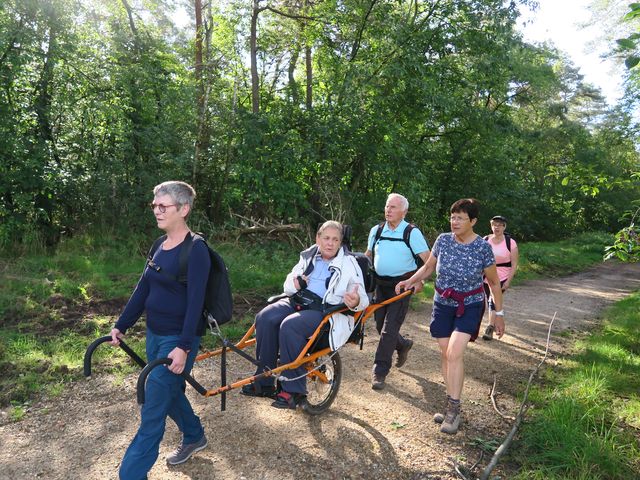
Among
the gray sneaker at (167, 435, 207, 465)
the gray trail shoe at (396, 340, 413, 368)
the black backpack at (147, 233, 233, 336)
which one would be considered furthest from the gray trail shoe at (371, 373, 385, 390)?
the black backpack at (147, 233, 233, 336)

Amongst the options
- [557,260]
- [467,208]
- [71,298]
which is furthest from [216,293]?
[557,260]

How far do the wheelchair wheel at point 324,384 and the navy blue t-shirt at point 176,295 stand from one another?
148 centimetres

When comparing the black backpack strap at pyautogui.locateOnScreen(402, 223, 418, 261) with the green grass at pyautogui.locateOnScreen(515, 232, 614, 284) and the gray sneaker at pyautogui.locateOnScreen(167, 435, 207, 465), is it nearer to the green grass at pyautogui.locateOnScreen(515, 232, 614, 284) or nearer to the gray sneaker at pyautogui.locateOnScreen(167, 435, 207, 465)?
the gray sneaker at pyautogui.locateOnScreen(167, 435, 207, 465)

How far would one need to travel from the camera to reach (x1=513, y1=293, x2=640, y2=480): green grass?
3.29 meters

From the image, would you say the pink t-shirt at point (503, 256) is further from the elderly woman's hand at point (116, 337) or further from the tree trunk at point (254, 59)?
the tree trunk at point (254, 59)

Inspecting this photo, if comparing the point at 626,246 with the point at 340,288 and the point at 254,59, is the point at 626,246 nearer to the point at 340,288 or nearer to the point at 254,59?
the point at 340,288

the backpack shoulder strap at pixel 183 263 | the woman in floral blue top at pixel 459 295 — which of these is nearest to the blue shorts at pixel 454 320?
the woman in floral blue top at pixel 459 295

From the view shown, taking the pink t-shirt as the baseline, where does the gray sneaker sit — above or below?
below

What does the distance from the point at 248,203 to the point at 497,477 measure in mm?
9612

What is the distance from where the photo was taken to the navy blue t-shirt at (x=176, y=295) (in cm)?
284

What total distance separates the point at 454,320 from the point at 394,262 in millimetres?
969

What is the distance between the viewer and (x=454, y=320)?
4.07 m

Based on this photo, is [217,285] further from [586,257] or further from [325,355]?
[586,257]

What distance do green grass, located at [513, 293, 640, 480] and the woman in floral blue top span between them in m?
0.67
